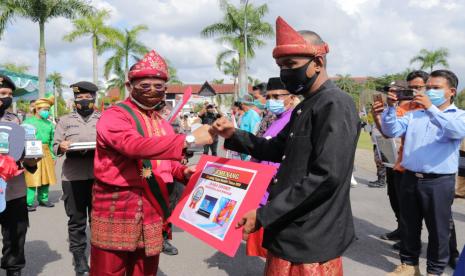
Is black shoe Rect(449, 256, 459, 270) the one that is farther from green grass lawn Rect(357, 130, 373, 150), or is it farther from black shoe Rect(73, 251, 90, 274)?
green grass lawn Rect(357, 130, 373, 150)

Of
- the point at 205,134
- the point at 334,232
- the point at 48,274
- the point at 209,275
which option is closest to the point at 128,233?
the point at 205,134

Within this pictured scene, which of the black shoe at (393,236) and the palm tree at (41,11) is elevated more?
the palm tree at (41,11)

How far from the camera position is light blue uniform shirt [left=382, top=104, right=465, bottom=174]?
3471 mm

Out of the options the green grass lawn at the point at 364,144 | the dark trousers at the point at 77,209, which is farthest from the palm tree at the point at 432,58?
the dark trousers at the point at 77,209

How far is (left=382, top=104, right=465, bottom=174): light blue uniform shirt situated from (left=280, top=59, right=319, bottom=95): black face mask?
1904 millimetres

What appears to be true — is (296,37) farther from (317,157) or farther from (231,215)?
(231,215)

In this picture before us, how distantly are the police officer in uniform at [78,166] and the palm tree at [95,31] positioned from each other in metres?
23.1

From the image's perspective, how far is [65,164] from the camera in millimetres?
4297

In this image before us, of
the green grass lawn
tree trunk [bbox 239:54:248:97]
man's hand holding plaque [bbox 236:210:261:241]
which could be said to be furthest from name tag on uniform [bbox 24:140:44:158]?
tree trunk [bbox 239:54:248:97]

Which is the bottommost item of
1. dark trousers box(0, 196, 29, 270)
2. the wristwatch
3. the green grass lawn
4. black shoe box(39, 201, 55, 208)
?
the green grass lawn

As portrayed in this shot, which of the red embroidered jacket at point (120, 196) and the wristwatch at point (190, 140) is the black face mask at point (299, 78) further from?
the red embroidered jacket at point (120, 196)

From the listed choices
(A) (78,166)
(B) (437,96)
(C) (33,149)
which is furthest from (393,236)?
(C) (33,149)

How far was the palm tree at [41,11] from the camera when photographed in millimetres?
18281

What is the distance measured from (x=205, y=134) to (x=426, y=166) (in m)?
2.38
